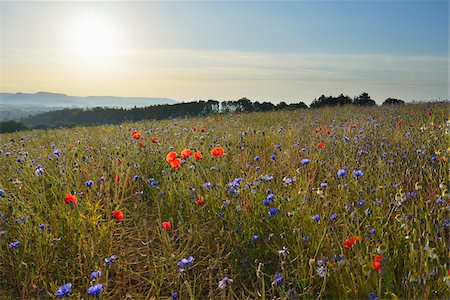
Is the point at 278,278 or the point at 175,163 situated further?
the point at 175,163

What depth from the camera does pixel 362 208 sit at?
2.55 meters

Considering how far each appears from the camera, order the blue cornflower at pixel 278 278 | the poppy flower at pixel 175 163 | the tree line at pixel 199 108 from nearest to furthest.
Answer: the blue cornflower at pixel 278 278, the poppy flower at pixel 175 163, the tree line at pixel 199 108

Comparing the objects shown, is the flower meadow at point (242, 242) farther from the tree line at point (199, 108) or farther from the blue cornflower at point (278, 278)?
the tree line at point (199, 108)

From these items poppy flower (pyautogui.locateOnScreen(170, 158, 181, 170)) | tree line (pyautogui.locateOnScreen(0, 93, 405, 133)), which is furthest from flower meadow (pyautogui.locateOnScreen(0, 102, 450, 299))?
tree line (pyautogui.locateOnScreen(0, 93, 405, 133))

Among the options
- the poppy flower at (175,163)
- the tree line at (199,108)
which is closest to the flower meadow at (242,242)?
the poppy flower at (175,163)

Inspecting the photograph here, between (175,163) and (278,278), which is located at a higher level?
(175,163)

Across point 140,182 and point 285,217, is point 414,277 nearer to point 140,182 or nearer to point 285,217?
point 285,217

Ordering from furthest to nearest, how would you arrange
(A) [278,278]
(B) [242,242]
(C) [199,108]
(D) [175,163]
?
(C) [199,108] < (D) [175,163] < (B) [242,242] < (A) [278,278]

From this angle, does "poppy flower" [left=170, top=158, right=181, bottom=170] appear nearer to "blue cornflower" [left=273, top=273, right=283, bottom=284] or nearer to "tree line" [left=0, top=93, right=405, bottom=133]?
"blue cornflower" [left=273, top=273, right=283, bottom=284]

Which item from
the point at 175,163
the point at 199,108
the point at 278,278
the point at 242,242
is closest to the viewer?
the point at 278,278

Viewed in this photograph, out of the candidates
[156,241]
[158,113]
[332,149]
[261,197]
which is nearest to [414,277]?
[261,197]

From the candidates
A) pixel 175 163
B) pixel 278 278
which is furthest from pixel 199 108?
pixel 278 278

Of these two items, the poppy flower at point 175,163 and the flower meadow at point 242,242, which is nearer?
the flower meadow at point 242,242

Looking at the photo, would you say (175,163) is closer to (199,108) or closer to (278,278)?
(278,278)
